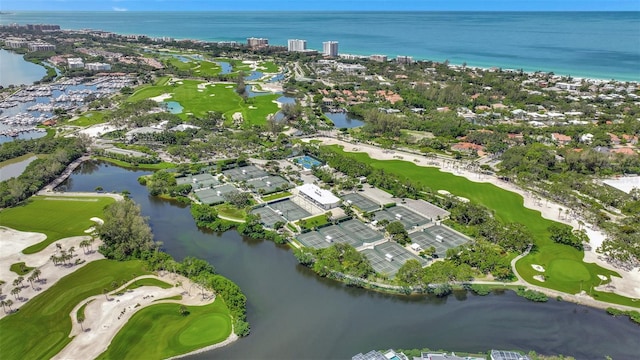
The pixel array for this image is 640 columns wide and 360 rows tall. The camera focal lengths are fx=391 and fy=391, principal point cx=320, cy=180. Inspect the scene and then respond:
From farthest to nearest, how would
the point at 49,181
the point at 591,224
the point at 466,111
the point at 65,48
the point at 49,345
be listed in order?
1. the point at 65,48
2. the point at 466,111
3. the point at 49,181
4. the point at 591,224
5. the point at 49,345

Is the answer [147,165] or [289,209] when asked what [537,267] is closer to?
[289,209]

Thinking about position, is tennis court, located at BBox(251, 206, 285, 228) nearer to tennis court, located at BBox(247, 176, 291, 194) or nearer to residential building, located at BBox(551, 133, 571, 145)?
tennis court, located at BBox(247, 176, 291, 194)

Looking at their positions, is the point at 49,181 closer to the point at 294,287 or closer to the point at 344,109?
the point at 294,287

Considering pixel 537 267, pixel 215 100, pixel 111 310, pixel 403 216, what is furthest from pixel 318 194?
pixel 215 100

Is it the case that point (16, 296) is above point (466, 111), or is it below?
below

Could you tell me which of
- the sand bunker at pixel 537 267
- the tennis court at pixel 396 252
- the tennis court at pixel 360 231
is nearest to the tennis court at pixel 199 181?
the tennis court at pixel 360 231

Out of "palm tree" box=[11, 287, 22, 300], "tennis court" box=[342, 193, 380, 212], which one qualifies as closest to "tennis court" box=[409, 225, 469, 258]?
"tennis court" box=[342, 193, 380, 212]

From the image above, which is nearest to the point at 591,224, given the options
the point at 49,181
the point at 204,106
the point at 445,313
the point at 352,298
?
the point at 445,313
